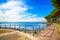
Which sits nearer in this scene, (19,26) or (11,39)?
(11,39)

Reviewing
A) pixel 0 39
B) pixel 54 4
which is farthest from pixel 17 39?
pixel 54 4

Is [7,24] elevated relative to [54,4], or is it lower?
lower

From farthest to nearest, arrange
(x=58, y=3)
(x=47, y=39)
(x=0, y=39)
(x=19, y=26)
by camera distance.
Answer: (x=19, y=26) < (x=58, y=3) < (x=0, y=39) < (x=47, y=39)

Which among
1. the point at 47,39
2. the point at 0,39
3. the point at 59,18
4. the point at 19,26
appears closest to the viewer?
the point at 47,39

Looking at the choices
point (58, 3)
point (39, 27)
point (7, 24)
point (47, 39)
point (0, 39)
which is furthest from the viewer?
point (7, 24)

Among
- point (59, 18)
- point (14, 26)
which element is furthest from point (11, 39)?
point (59, 18)

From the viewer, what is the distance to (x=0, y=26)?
12.1 metres

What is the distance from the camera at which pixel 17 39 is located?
6969mm

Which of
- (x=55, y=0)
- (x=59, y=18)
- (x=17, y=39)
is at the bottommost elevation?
(x=17, y=39)

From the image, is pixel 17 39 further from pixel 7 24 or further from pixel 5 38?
pixel 7 24

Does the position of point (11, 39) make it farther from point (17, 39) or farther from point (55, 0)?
point (55, 0)

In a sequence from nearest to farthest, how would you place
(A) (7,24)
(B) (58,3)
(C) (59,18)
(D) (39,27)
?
(B) (58,3)
(D) (39,27)
(A) (7,24)
(C) (59,18)

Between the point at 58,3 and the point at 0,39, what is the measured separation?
12.5 ft

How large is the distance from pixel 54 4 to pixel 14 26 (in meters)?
3.77
